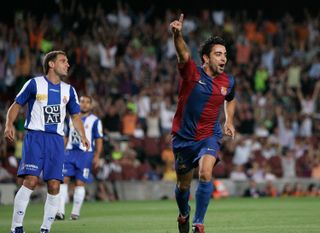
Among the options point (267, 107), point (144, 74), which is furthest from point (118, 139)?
point (267, 107)

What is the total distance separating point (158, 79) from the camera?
28.5 meters

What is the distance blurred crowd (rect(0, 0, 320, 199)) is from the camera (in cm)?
2569

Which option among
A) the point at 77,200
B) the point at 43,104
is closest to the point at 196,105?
the point at 43,104

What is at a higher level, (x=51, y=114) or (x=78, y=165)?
(x=51, y=114)

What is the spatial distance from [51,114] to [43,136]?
1.06 feet

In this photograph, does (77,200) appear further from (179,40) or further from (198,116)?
(179,40)

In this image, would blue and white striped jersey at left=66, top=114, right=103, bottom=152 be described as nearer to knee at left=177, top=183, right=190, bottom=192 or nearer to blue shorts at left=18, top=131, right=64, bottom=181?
blue shorts at left=18, top=131, right=64, bottom=181

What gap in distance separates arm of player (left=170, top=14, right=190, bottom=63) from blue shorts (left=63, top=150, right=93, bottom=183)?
679 centimetres

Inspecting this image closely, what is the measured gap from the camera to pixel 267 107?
2881 centimetres

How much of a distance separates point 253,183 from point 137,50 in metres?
6.08

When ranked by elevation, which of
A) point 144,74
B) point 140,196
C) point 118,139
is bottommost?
point 140,196

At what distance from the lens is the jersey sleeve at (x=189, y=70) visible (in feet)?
34.8

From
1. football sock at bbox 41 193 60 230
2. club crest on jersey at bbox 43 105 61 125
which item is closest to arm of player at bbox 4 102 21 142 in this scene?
club crest on jersey at bbox 43 105 61 125

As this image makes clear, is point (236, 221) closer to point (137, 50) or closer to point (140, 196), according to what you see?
point (140, 196)
